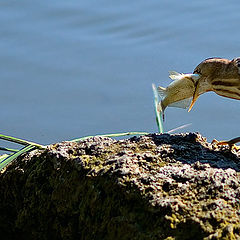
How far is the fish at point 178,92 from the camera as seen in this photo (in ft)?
7.21

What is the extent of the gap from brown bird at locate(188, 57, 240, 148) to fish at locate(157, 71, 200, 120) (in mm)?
54

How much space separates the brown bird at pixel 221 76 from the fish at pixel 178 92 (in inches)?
2.1

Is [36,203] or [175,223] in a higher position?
[36,203]

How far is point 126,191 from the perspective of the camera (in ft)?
5.46

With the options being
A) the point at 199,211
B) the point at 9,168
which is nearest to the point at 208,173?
the point at 199,211

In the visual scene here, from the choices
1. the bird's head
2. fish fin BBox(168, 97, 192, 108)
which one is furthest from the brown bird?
fish fin BBox(168, 97, 192, 108)

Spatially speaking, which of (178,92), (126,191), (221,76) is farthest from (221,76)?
(126,191)

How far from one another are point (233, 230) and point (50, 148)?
73 cm

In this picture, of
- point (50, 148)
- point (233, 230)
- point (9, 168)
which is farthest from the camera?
point (9, 168)

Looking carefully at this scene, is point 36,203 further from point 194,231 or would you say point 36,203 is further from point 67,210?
Answer: point 194,231

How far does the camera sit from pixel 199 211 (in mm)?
1576

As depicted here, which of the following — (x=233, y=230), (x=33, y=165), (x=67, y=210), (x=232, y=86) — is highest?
(x=232, y=86)

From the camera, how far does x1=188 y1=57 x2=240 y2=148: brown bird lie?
204cm

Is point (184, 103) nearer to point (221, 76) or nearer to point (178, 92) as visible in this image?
point (178, 92)
